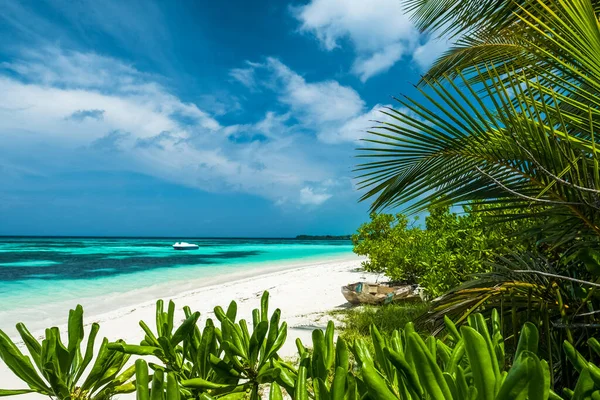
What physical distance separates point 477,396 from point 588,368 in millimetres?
205

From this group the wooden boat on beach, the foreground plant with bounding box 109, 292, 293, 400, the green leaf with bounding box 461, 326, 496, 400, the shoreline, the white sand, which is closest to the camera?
the green leaf with bounding box 461, 326, 496, 400

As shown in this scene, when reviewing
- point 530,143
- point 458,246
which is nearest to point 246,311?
point 458,246

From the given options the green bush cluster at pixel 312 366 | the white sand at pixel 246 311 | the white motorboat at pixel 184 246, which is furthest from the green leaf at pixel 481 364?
Answer: the white motorboat at pixel 184 246

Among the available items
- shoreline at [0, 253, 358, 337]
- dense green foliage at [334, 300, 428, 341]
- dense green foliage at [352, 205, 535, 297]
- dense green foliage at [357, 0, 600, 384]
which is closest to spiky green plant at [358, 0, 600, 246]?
dense green foliage at [357, 0, 600, 384]

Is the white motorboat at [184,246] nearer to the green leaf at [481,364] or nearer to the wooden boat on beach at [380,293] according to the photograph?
the wooden boat on beach at [380,293]

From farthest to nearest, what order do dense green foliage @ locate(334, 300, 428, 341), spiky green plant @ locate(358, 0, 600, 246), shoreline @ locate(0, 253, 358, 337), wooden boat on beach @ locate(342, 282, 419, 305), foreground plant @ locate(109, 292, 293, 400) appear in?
shoreline @ locate(0, 253, 358, 337)
wooden boat on beach @ locate(342, 282, 419, 305)
dense green foliage @ locate(334, 300, 428, 341)
spiky green plant @ locate(358, 0, 600, 246)
foreground plant @ locate(109, 292, 293, 400)

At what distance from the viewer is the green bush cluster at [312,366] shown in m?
0.47

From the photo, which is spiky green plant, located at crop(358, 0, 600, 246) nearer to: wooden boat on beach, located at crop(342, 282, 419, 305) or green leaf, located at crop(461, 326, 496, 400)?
green leaf, located at crop(461, 326, 496, 400)

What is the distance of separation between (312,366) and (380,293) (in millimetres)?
6814

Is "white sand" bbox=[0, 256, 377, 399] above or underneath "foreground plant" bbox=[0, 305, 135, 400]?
underneath

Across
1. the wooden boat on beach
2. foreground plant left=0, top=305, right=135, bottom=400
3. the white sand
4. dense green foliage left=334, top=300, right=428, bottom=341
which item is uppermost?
foreground plant left=0, top=305, right=135, bottom=400

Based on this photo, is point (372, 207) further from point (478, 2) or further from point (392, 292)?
point (392, 292)

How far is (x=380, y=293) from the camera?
722 cm

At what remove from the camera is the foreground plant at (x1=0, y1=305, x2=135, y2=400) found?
79cm
